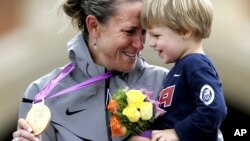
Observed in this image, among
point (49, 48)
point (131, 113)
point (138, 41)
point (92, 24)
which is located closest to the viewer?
point (131, 113)

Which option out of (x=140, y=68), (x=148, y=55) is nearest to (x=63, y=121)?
(x=140, y=68)

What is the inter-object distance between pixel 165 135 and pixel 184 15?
0.48 meters

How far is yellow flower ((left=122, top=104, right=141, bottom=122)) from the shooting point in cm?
293

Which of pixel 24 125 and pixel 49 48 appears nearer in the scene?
pixel 24 125

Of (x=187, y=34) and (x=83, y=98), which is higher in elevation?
(x=187, y=34)

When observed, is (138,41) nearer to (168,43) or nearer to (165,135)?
(168,43)

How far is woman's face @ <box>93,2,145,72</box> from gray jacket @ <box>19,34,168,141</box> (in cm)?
7

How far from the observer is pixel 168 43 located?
3.01 m

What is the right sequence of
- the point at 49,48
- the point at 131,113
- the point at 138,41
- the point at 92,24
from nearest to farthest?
the point at 131,113
the point at 138,41
the point at 92,24
the point at 49,48

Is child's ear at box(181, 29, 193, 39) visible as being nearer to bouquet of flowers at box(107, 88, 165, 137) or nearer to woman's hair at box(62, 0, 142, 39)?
bouquet of flowers at box(107, 88, 165, 137)

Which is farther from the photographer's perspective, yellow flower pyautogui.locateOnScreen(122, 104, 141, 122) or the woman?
the woman

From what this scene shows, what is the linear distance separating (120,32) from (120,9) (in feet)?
0.33

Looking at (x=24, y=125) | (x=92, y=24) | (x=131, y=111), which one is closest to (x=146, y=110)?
(x=131, y=111)

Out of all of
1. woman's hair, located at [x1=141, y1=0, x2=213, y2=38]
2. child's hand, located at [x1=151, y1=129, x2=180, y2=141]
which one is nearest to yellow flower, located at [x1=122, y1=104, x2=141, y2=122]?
child's hand, located at [x1=151, y1=129, x2=180, y2=141]
